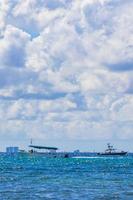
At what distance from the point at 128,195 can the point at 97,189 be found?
9.87 metres

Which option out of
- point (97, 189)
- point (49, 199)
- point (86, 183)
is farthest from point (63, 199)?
point (86, 183)

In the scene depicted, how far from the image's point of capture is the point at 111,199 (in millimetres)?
76812

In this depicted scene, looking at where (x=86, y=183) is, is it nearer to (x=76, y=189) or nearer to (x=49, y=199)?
(x=76, y=189)

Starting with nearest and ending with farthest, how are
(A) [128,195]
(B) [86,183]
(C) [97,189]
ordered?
(A) [128,195]
(C) [97,189]
(B) [86,183]

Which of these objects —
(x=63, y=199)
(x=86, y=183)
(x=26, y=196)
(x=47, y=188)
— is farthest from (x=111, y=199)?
(x=86, y=183)

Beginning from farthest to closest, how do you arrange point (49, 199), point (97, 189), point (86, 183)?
point (86, 183) → point (97, 189) → point (49, 199)

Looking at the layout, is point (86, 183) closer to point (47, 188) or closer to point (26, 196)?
point (47, 188)

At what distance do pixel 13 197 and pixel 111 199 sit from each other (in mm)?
11617

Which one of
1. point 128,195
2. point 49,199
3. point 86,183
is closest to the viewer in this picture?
point 49,199

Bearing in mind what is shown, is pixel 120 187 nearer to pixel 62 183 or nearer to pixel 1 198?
pixel 62 183

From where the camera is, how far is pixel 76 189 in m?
92.1

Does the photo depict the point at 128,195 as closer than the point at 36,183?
Yes


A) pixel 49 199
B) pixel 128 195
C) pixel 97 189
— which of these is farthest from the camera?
pixel 97 189

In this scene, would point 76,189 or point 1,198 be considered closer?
point 1,198
